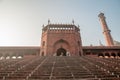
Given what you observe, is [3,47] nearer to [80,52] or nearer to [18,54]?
[18,54]

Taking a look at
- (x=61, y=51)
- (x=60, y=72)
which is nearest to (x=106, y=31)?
(x=61, y=51)

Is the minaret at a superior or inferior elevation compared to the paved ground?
superior

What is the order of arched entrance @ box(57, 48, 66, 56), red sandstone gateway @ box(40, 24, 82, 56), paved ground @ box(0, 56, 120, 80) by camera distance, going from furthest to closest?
arched entrance @ box(57, 48, 66, 56)
red sandstone gateway @ box(40, 24, 82, 56)
paved ground @ box(0, 56, 120, 80)

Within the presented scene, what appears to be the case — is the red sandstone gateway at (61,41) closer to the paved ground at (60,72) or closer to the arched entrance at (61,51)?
the arched entrance at (61,51)

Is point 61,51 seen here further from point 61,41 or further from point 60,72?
point 60,72

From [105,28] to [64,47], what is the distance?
19932mm

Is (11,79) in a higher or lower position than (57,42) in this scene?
lower

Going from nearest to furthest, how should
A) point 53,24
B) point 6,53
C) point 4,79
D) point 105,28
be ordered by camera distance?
point 4,79
point 6,53
point 53,24
point 105,28

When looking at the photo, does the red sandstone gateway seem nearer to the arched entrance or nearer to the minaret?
the arched entrance

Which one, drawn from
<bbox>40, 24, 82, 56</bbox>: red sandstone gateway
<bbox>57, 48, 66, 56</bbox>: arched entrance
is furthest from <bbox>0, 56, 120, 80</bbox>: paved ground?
<bbox>57, 48, 66, 56</bbox>: arched entrance

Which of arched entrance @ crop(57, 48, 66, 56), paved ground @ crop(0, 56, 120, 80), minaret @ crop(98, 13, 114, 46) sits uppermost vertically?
minaret @ crop(98, 13, 114, 46)

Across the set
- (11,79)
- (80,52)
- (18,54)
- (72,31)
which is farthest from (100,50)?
(11,79)

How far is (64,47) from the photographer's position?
87.8 ft

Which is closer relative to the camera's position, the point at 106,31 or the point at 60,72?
the point at 60,72
